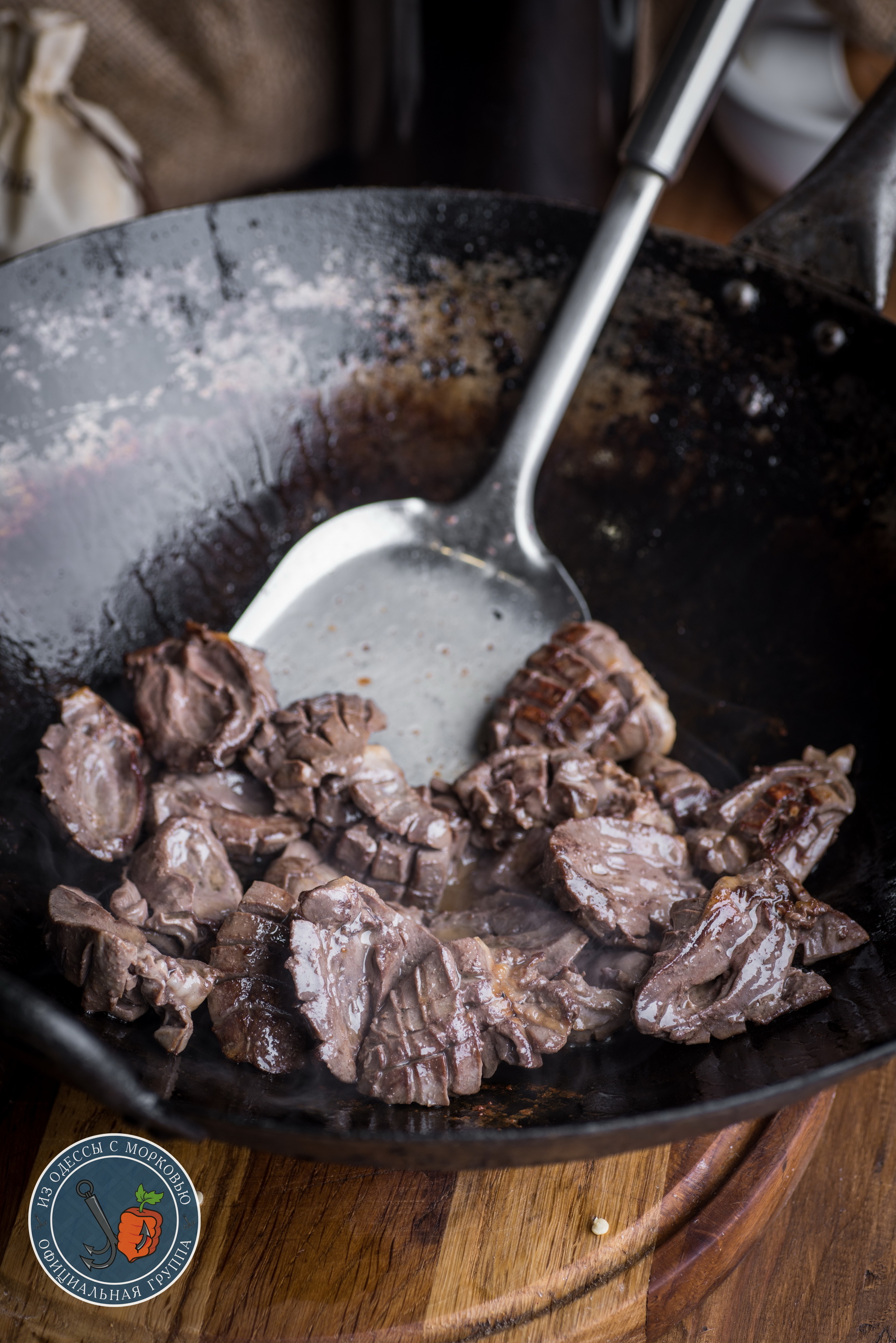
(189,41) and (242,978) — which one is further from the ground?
(189,41)

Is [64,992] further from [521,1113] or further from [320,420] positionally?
[320,420]

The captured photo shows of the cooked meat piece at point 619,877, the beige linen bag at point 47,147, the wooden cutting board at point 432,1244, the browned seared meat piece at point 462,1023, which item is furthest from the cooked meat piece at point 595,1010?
the beige linen bag at point 47,147

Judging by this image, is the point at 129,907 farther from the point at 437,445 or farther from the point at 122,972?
the point at 437,445

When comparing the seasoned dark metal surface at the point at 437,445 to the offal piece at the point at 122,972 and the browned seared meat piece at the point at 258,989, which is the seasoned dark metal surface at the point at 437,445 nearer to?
the offal piece at the point at 122,972

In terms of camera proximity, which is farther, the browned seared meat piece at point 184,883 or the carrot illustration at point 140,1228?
the browned seared meat piece at point 184,883

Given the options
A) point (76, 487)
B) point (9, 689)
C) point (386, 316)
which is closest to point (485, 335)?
point (386, 316)

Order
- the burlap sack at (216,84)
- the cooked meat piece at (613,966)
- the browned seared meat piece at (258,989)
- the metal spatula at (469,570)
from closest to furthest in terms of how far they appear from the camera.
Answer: the browned seared meat piece at (258,989), the cooked meat piece at (613,966), the metal spatula at (469,570), the burlap sack at (216,84)

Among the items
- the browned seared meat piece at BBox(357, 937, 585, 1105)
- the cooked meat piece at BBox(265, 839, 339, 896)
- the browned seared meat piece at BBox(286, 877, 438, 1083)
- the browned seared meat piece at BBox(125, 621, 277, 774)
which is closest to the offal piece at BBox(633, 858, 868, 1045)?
the browned seared meat piece at BBox(357, 937, 585, 1105)
